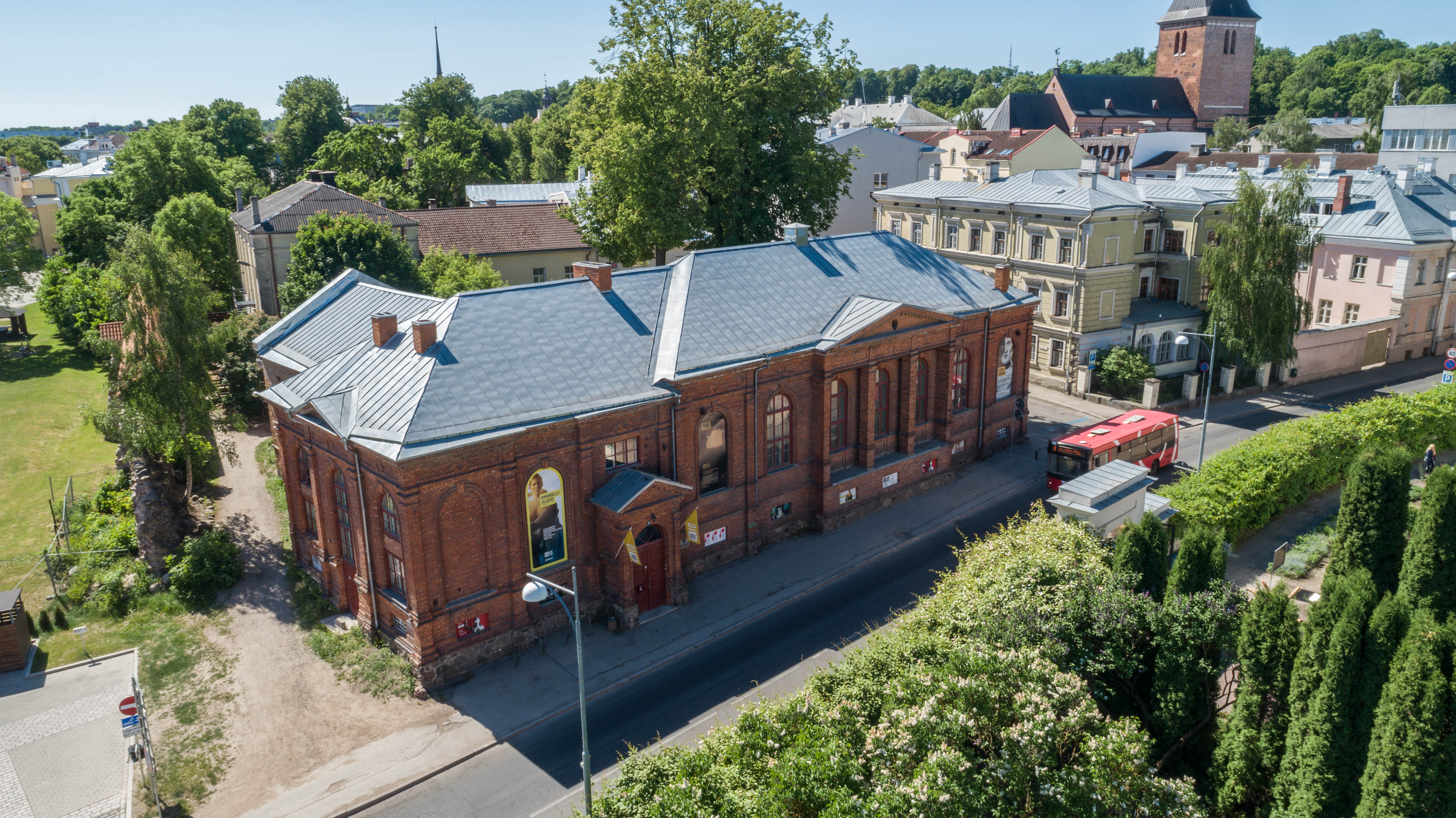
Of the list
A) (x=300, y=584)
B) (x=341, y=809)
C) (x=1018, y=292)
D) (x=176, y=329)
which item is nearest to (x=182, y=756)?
(x=341, y=809)

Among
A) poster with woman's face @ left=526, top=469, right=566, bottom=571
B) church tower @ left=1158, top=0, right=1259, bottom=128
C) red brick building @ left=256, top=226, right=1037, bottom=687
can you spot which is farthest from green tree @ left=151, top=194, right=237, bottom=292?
church tower @ left=1158, top=0, right=1259, bottom=128

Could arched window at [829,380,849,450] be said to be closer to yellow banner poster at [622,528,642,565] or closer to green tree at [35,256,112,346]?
yellow banner poster at [622,528,642,565]

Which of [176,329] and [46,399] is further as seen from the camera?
[46,399]

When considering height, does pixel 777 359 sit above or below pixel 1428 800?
above

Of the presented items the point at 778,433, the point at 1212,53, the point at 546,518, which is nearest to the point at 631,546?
the point at 546,518

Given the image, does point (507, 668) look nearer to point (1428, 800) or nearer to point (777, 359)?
point (777, 359)

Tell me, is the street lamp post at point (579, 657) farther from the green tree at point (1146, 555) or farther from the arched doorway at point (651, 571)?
the green tree at point (1146, 555)

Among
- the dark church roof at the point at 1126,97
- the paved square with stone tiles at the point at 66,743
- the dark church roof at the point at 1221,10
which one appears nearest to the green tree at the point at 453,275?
the paved square with stone tiles at the point at 66,743
